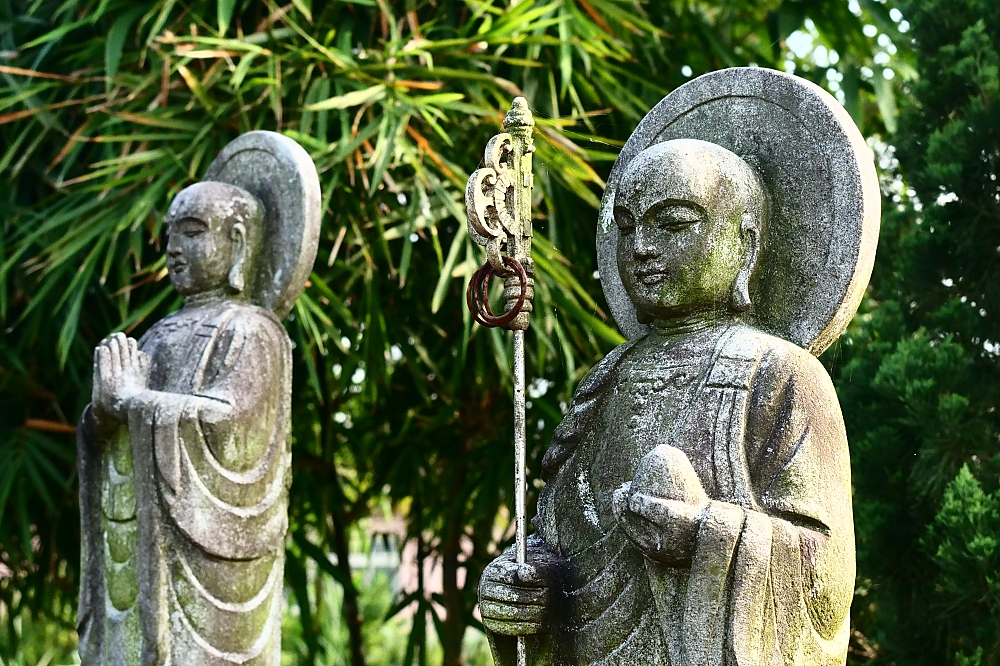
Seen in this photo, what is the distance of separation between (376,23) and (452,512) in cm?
275

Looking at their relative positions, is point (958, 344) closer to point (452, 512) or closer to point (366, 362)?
point (366, 362)

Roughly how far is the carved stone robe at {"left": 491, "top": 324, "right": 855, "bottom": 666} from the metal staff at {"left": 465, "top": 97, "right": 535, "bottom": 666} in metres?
0.18

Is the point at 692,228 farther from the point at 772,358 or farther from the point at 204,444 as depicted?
the point at 204,444

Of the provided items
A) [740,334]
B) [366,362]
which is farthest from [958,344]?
[366,362]

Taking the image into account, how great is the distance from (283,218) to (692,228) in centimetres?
218

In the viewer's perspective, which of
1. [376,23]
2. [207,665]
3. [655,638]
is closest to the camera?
[655,638]

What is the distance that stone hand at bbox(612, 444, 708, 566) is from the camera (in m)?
3.01

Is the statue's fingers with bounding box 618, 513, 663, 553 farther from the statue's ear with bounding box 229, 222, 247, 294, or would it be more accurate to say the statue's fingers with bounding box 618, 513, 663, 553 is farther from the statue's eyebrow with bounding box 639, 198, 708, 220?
the statue's ear with bounding box 229, 222, 247, 294

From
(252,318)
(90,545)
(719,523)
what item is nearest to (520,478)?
(719,523)

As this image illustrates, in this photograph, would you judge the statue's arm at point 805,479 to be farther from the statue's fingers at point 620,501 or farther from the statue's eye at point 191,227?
the statue's eye at point 191,227

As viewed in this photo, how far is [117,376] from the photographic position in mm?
4797

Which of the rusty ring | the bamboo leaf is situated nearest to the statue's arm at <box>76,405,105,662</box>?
the bamboo leaf

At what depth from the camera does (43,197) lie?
7480mm

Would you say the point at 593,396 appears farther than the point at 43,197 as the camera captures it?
No
